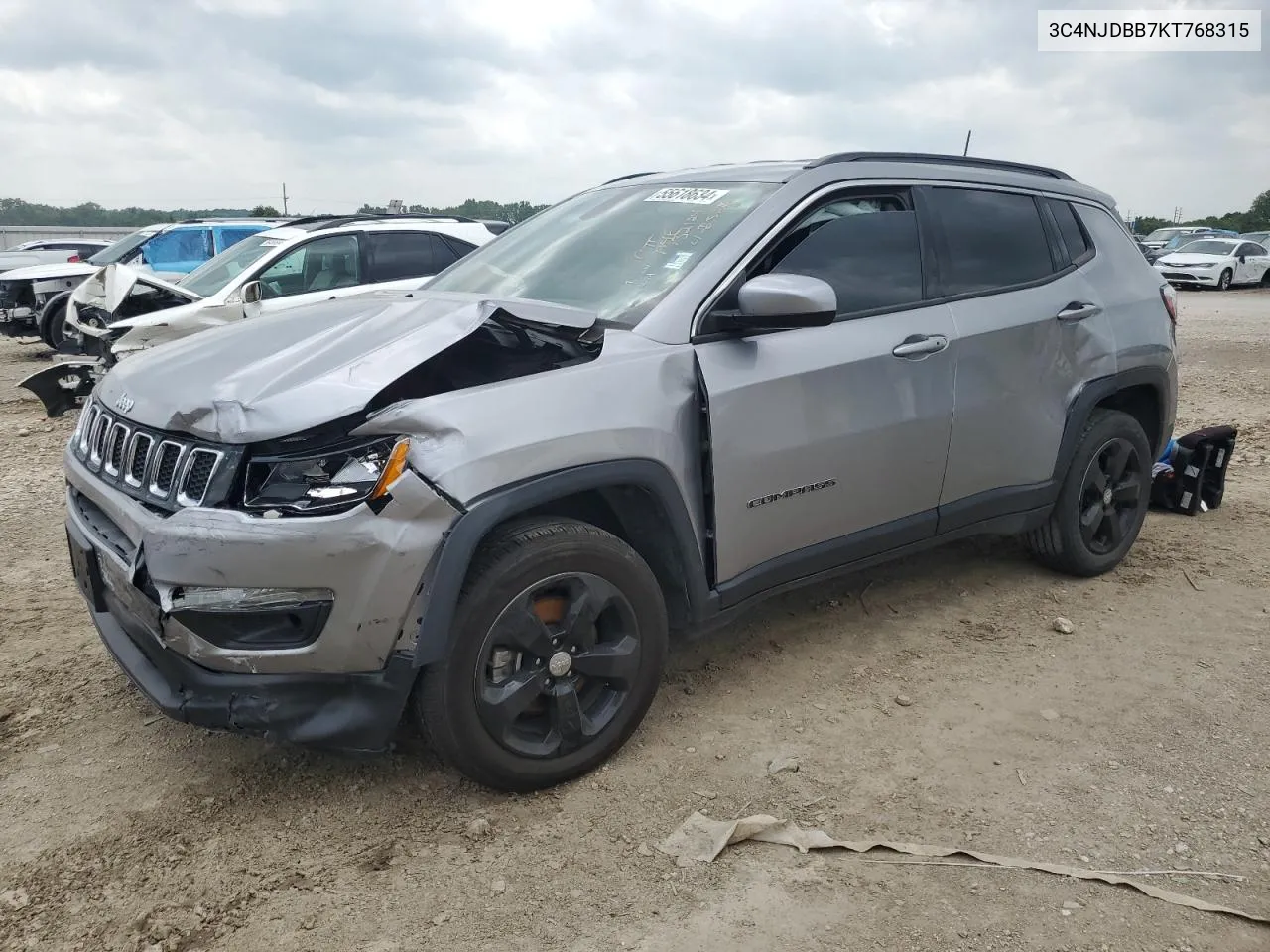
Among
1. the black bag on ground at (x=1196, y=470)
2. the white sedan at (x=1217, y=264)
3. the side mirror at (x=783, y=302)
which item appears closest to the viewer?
the side mirror at (x=783, y=302)

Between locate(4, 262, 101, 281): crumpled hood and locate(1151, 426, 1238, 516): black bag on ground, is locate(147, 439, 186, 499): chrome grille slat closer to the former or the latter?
locate(1151, 426, 1238, 516): black bag on ground

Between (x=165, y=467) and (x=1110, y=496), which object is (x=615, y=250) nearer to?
(x=165, y=467)

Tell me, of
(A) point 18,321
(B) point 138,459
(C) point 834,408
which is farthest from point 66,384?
(C) point 834,408

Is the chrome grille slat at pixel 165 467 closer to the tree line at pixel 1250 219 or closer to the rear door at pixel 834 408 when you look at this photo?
the rear door at pixel 834 408

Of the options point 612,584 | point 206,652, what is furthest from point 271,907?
point 612,584

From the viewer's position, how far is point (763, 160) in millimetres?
3936

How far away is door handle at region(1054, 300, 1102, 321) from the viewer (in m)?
4.18

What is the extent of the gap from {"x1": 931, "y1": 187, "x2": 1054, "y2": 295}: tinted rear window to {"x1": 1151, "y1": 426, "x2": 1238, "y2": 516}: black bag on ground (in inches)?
80.4

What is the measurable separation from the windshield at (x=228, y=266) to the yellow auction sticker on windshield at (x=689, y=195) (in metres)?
6.08

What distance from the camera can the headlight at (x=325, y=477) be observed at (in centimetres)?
247

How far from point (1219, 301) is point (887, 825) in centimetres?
2294

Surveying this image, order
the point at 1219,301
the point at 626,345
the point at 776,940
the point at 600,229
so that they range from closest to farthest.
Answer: the point at 776,940, the point at 626,345, the point at 600,229, the point at 1219,301

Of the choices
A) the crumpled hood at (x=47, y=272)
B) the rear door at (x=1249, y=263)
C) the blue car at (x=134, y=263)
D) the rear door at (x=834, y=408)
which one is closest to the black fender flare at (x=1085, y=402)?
the rear door at (x=834, y=408)

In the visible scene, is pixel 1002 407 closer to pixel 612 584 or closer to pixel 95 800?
pixel 612 584
